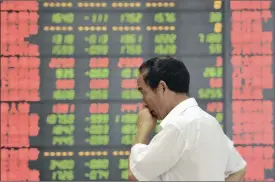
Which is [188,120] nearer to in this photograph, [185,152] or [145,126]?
[185,152]

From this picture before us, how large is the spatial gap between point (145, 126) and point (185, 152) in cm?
25

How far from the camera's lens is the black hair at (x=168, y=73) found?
56.3 inches

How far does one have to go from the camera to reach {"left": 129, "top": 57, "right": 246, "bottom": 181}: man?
1.37 meters

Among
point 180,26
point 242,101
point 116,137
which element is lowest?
point 116,137

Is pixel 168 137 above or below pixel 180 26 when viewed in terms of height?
below

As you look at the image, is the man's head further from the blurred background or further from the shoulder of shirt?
the blurred background

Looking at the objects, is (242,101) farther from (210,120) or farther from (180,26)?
(210,120)

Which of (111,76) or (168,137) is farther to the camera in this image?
(111,76)

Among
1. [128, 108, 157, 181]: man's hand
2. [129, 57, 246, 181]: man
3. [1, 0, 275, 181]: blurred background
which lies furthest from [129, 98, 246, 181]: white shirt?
[1, 0, 275, 181]: blurred background

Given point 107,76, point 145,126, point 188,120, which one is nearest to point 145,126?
point 145,126

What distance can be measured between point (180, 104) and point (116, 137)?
1.58 metres

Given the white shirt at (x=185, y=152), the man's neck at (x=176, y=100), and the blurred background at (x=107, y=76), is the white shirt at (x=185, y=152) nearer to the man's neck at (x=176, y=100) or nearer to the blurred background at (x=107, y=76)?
the man's neck at (x=176, y=100)

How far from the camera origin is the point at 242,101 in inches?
118

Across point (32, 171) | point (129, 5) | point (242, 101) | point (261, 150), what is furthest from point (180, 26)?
point (32, 171)
